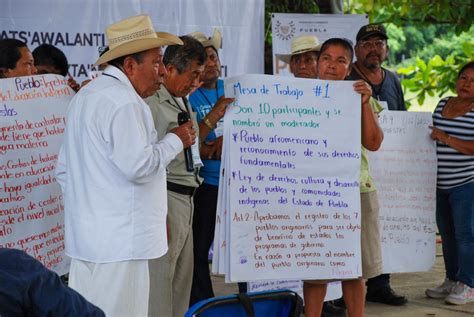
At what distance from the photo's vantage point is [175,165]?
4934 mm

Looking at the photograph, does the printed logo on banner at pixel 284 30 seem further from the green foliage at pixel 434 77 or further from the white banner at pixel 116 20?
the green foliage at pixel 434 77

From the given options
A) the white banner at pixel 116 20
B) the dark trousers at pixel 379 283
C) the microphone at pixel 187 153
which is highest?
the white banner at pixel 116 20

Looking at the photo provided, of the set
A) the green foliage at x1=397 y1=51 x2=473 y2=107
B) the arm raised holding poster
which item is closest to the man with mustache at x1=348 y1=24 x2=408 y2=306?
the arm raised holding poster

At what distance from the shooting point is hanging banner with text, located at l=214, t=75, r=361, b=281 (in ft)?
16.6

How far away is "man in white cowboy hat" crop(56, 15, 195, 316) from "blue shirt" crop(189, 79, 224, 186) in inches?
57.6

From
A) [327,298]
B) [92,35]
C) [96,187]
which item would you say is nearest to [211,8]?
[92,35]

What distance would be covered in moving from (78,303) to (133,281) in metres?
1.51

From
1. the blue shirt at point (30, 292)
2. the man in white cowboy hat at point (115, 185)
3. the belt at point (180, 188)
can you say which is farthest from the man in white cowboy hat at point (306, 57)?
the blue shirt at point (30, 292)

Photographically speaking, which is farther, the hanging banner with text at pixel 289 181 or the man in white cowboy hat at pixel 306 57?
the man in white cowboy hat at pixel 306 57

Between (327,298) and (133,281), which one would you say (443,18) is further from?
(133,281)

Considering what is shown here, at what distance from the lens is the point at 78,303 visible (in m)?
2.62

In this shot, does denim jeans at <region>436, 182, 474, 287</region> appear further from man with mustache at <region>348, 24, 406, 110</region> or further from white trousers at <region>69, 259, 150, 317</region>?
white trousers at <region>69, 259, 150, 317</region>

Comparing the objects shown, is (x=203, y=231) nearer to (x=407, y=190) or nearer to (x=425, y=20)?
(x=407, y=190)

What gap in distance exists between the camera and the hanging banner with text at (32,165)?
5.11 m
